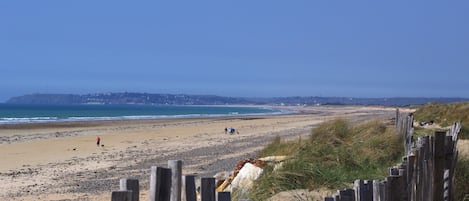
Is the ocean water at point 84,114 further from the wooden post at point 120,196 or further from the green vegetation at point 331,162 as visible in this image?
the wooden post at point 120,196

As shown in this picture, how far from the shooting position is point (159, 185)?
9.91 feet

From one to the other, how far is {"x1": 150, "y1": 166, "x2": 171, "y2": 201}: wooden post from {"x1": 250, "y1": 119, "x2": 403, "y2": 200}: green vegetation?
3833 mm

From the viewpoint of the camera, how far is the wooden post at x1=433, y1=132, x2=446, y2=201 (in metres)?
5.34

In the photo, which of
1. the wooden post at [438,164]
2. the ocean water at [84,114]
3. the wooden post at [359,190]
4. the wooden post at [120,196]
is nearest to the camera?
the wooden post at [120,196]

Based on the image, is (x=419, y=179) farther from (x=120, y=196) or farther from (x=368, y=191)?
(x=120, y=196)

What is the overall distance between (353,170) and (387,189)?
5094 millimetres

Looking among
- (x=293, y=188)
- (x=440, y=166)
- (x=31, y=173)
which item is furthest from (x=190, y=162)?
(x=440, y=166)

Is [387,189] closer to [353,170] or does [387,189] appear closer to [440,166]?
[440,166]

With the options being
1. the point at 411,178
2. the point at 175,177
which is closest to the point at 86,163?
the point at 411,178

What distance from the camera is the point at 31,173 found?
1648cm

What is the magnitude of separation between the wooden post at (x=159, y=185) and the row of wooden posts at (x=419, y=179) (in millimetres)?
854

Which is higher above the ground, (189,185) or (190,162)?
(189,185)

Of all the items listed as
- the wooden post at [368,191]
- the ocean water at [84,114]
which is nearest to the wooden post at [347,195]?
the wooden post at [368,191]

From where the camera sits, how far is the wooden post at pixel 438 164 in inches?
210
